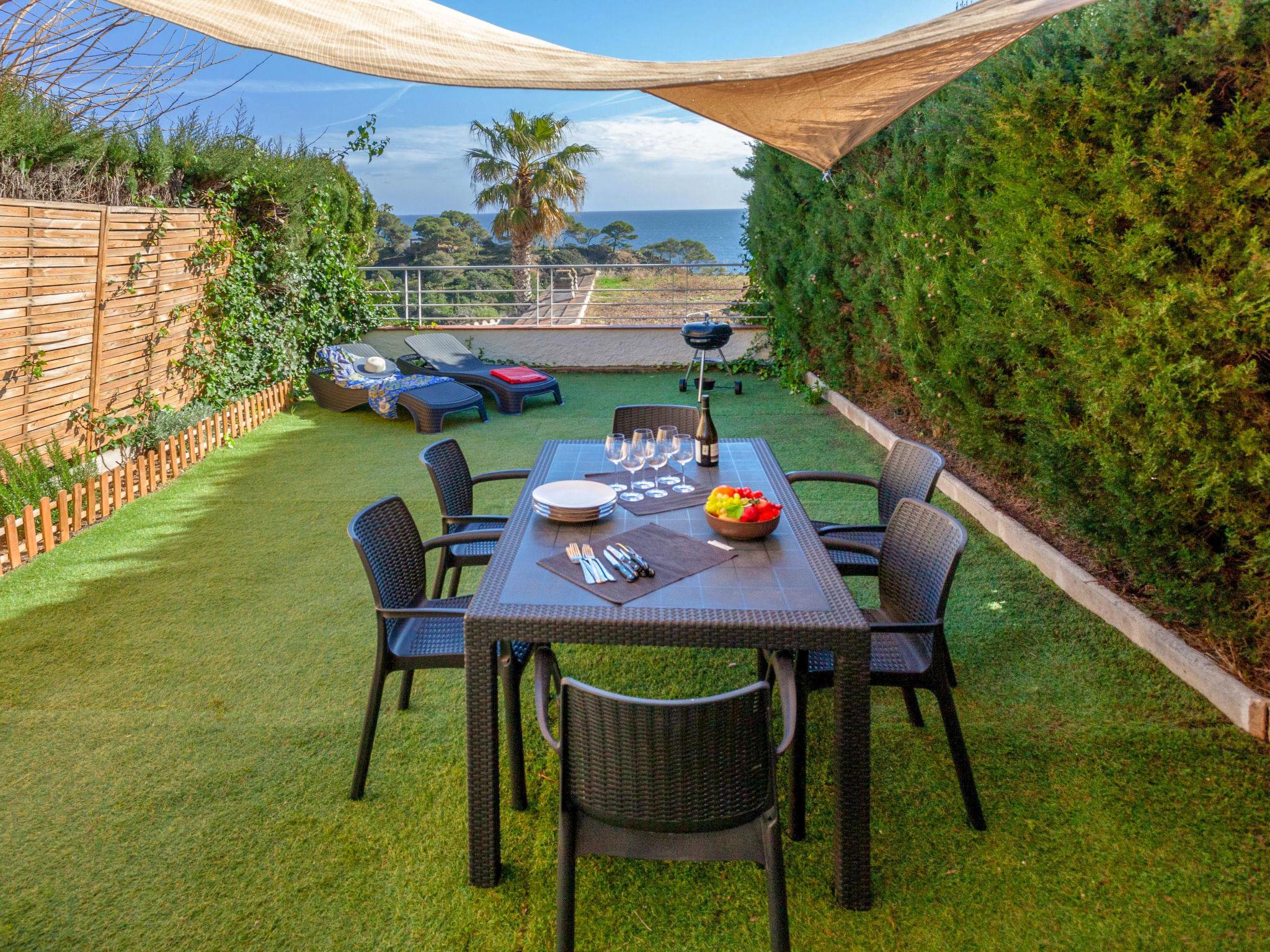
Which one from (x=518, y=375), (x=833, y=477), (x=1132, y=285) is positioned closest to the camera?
(x=1132, y=285)

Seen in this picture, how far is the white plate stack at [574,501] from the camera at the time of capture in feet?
8.95

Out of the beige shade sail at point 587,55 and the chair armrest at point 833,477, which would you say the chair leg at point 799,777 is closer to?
the chair armrest at point 833,477

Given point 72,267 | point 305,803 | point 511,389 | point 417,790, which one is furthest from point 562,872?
point 511,389

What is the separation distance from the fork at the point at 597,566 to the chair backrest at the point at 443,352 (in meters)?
6.79

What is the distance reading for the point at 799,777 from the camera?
2338mm

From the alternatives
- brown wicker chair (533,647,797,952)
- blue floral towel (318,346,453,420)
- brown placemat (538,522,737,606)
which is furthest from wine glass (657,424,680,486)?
blue floral towel (318,346,453,420)

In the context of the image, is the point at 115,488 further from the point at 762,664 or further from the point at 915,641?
the point at 915,641

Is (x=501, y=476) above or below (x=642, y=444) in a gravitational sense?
below

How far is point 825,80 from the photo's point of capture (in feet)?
10.9

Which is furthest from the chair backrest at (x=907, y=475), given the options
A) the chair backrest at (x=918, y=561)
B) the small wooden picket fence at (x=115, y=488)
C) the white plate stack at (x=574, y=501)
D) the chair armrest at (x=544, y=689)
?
the small wooden picket fence at (x=115, y=488)

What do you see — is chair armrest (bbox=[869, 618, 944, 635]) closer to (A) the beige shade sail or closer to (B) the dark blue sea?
(A) the beige shade sail

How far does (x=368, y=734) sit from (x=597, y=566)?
913 millimetres

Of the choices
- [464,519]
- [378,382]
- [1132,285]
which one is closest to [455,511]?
[464,519]

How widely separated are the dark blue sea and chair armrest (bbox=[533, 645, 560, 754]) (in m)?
62.5
